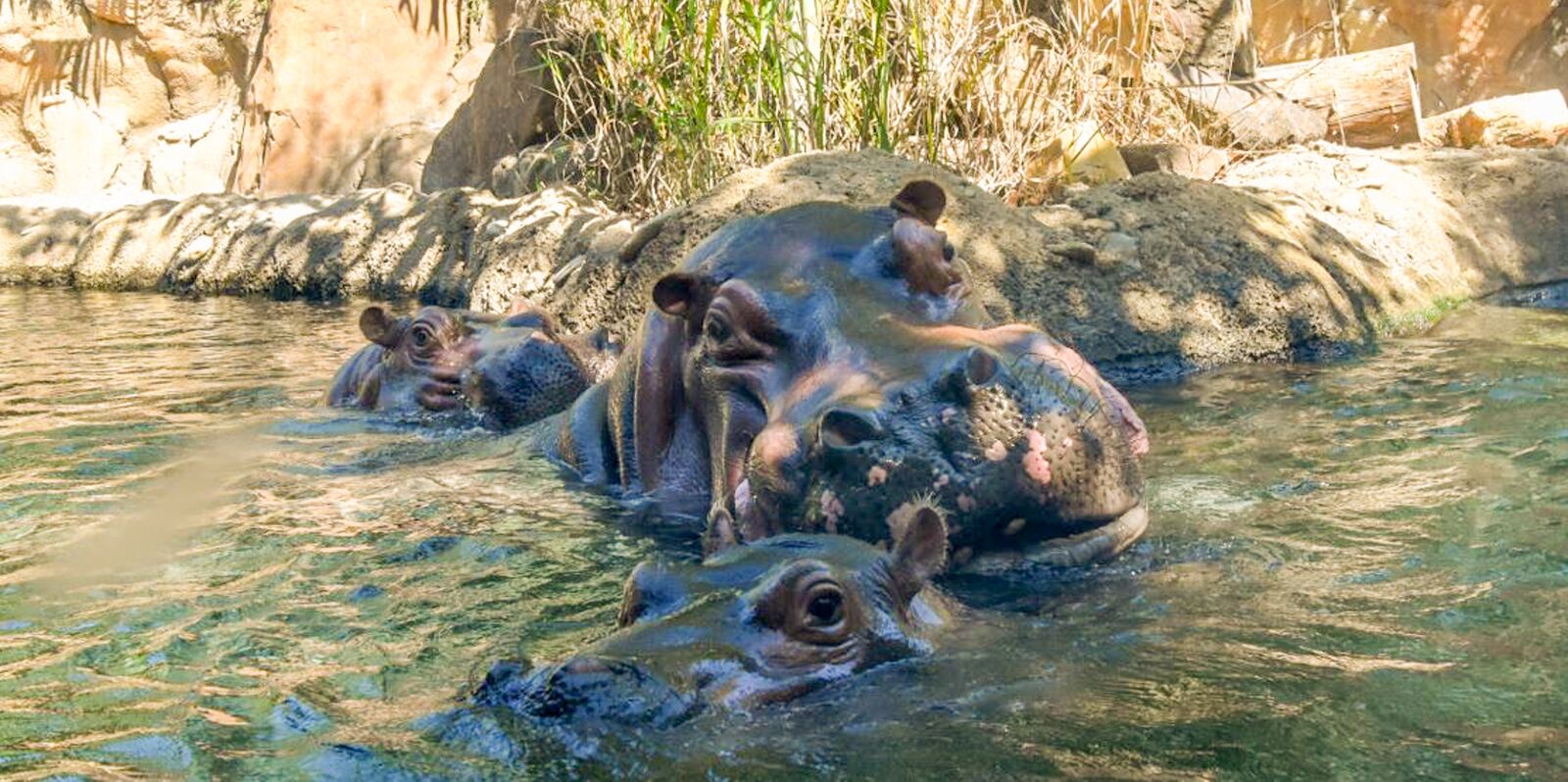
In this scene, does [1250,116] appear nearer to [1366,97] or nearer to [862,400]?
[1366,97]

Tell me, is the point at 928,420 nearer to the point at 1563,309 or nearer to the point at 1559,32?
the point at 1563,309

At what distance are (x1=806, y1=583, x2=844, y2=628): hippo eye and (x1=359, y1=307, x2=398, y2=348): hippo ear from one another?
3.96 meters

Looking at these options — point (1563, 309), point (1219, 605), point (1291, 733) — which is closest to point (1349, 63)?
point (1563, 309)

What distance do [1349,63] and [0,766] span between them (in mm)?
10848

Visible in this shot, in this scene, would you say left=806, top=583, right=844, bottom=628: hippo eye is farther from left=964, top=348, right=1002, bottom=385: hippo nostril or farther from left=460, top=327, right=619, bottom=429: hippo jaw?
left=460, top=327, right=619, bottom=429: hippo jaw

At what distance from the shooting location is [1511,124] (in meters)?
12.2

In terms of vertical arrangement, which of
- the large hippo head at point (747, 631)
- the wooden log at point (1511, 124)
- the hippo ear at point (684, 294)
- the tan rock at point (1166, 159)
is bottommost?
the large hippo head at point (747, 631)

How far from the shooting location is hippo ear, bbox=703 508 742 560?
151 inches

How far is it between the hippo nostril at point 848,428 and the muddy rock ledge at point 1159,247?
9.49ft

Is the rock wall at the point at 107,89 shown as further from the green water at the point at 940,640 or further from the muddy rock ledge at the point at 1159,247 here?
the green water at the point at 940,640

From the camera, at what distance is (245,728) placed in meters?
3.23

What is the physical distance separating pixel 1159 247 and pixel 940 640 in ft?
14.5

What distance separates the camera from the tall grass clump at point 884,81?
27.9 ft

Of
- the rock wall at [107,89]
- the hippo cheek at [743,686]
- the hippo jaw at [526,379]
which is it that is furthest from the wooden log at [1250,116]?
the rock wall at [107,89]
